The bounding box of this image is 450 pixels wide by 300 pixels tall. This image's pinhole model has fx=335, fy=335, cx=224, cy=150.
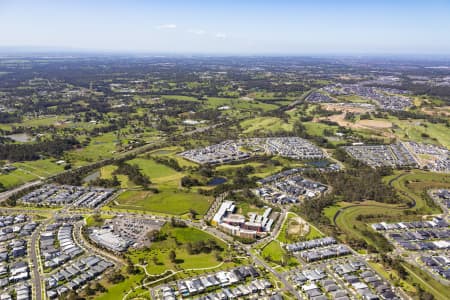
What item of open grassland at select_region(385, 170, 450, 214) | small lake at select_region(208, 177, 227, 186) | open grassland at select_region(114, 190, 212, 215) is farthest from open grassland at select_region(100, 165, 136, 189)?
open grassland at select_region(385, 170, 450, 214)

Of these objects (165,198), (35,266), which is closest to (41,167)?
(165,198)

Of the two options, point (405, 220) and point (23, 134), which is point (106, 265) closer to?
point (405, 220)

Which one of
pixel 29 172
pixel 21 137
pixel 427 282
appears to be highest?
pixel 21 137

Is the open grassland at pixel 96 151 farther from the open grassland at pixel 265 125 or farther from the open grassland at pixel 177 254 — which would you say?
the open grassland at pixel 177 254

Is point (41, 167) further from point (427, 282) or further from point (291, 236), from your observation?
point (427, 282)

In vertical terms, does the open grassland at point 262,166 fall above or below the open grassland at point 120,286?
above

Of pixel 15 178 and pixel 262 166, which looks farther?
pixel 262 166

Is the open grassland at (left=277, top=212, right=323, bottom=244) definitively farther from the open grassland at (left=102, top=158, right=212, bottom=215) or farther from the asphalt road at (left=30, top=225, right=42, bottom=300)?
the asphalt road at (left=30, top=225, right=42, bottom=300)

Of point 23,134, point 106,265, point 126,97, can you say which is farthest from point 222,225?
point 126,97

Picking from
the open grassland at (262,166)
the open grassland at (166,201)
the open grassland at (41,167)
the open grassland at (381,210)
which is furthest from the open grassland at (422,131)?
the open grassland at (41,167)
